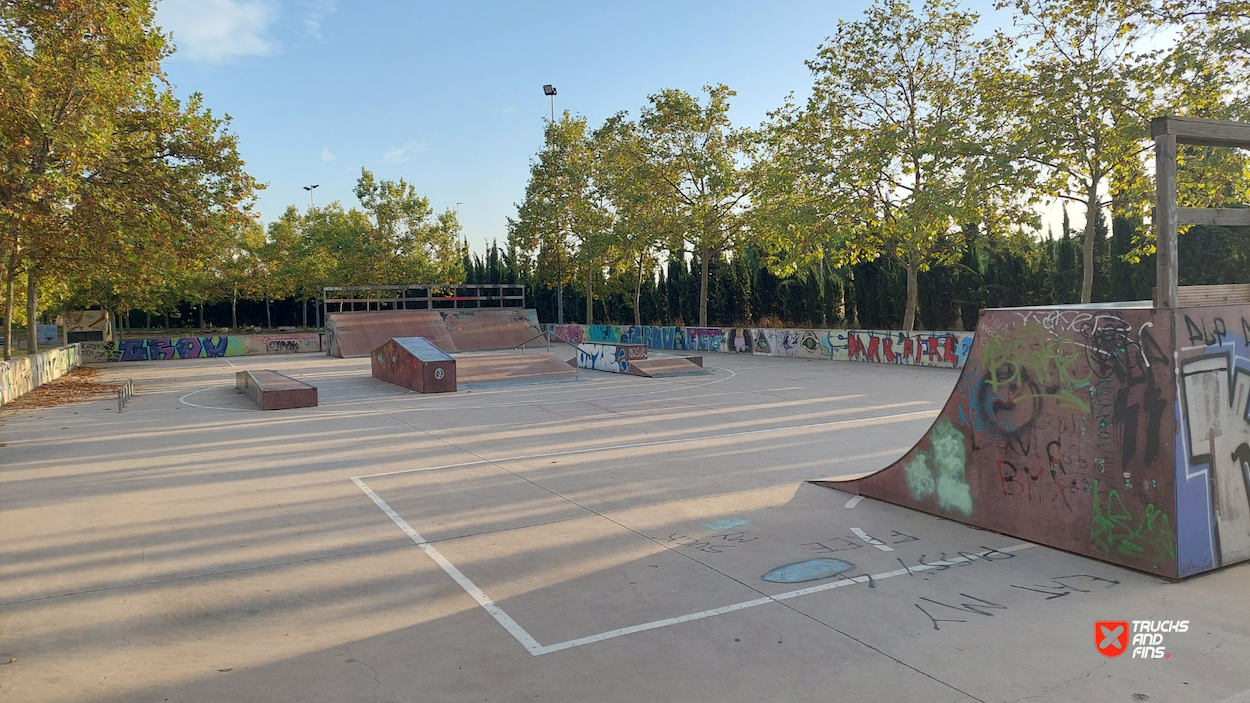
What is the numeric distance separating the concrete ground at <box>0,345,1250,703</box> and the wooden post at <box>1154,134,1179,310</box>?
195 centimetres

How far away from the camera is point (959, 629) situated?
4488 millimetres

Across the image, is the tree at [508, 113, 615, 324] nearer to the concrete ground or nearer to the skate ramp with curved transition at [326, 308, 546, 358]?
the skate ramp with curved transition at [326, 308, 546, 358]

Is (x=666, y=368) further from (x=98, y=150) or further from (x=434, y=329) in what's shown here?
(x=434, y=329)

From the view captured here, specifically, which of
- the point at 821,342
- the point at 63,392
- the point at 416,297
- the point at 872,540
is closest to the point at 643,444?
the point at 872,540

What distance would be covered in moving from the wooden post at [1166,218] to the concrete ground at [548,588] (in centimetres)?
195

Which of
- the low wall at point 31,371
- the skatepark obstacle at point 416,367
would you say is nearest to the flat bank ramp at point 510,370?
the skatepark obstacle at point 416,367

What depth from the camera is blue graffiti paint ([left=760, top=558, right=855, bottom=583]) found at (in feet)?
17.7

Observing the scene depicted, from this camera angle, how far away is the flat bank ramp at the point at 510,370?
20625 mm

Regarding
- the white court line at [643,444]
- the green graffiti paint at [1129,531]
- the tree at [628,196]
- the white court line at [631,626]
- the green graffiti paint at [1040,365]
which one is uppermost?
the tree at [628,196]

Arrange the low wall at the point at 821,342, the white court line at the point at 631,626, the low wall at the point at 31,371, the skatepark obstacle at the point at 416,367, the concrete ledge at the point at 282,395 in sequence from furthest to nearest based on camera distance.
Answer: the low wall at the point at 821,342
the skatepark obstacle at the point at 416,367
the low wall at the point at 31,371
the concrete ledge at the point at 282,395
the white court line at the point at 631,626

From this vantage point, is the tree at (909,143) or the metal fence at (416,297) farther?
the metal fence at (416,297)

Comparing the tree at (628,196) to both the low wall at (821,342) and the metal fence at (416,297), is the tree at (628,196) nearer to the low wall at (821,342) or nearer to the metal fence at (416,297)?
the low wall at (821,342)

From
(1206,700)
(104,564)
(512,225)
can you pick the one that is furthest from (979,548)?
(512,225)

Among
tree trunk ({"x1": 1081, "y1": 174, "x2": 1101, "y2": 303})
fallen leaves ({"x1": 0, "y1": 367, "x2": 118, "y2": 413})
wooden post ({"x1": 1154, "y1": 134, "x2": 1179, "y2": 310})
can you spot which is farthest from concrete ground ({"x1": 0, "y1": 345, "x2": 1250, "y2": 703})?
tree trunk ({"x1": 1081, "y1": 174, "x2": 1101, "y2": 303})
